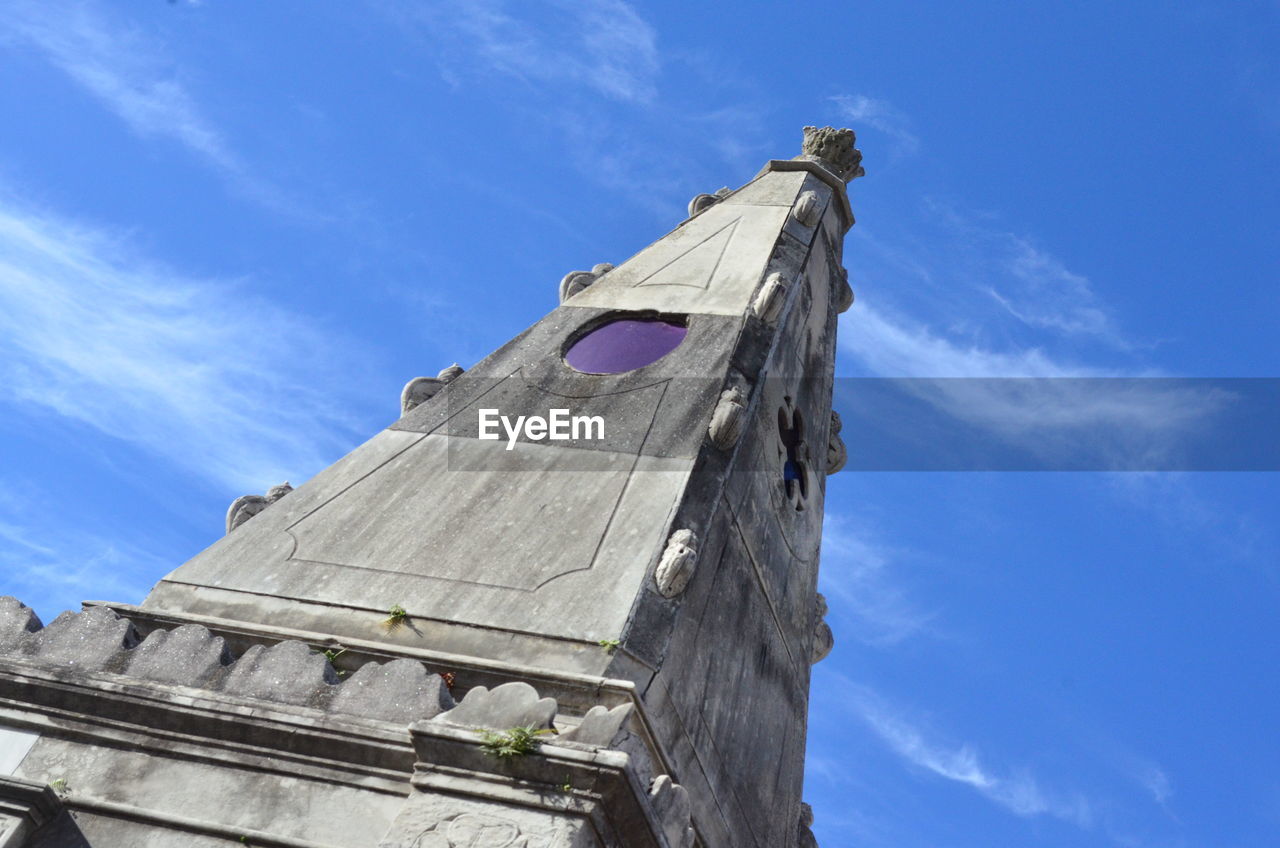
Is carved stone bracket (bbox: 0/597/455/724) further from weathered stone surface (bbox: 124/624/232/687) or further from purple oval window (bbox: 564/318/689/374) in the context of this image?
purple oval window (bbox: 564/318/689/374)

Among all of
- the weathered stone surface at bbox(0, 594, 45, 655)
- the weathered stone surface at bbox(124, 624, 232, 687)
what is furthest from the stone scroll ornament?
the weathered stone surface at bbox(0, 594, 45, 655)

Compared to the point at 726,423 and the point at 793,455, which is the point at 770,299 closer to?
the point at 793,455

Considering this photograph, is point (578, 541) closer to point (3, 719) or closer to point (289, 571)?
point (289, 571)

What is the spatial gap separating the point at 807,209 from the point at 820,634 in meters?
4.88

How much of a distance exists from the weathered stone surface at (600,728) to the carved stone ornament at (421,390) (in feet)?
17.6

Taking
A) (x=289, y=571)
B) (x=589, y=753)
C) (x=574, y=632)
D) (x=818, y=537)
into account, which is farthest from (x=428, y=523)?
(x=818, y=537)

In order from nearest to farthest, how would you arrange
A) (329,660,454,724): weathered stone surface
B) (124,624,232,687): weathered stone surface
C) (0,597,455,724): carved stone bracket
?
(329,660,454,724): weathered stone surface → (0,597,455,724): carved stone bracket → (124,624,232,687): weathered stone surface

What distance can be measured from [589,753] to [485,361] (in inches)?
247

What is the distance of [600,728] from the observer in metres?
7.76

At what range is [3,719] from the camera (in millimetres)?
8852

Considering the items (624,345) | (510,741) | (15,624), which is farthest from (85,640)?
(624,345)

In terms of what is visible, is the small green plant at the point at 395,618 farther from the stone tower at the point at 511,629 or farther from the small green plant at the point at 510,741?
the small green plant at the point at 510,741

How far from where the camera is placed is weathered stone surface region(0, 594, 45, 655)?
9266 millimetres

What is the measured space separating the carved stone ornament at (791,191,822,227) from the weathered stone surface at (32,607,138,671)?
8.73 meters
